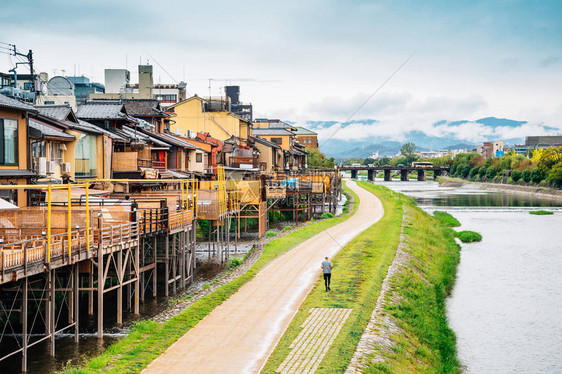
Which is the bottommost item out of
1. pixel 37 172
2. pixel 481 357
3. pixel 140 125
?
pixel 481 357

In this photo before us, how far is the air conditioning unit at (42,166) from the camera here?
3102 centimetres

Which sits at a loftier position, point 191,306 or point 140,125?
point 140,125

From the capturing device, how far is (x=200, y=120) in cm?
7681

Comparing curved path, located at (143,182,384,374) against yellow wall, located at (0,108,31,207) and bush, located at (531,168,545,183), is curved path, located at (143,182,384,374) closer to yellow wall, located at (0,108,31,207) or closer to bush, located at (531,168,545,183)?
yellow wall, located at (0,108,31,207)

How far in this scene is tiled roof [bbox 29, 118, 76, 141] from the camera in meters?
31.9

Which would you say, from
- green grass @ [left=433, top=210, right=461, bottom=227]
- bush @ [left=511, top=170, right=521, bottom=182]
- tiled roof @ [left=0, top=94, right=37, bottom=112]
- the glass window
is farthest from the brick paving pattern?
bush @ [left=511, top=170, right=521, bottom=182]

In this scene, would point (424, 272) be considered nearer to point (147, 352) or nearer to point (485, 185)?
point (147, 352)

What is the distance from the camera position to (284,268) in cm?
3472

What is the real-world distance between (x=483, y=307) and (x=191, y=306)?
18.8 m

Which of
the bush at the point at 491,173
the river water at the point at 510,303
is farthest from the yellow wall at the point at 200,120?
the bush at the point at 491,173

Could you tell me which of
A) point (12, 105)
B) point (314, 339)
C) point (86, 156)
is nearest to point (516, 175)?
point (86, 156)

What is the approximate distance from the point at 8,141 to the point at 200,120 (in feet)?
163

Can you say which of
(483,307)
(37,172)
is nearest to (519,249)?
(483,307)

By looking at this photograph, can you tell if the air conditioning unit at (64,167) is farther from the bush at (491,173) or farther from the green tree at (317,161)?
the bush at (491,173)
